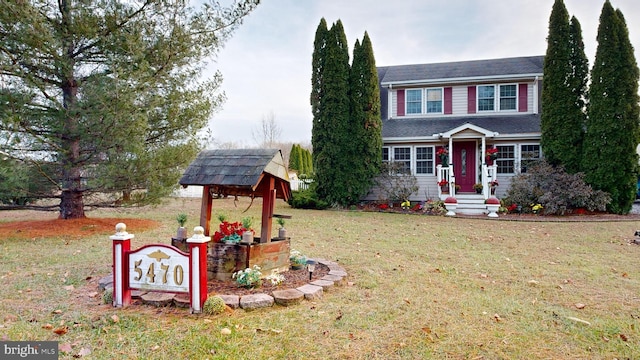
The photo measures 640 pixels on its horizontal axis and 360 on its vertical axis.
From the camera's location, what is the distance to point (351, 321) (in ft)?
10.4

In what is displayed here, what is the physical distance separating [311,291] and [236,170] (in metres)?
1.59

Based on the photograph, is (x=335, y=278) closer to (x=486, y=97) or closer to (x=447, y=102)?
(x=447, y=102)

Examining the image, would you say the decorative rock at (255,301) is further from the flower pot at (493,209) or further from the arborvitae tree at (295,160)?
the arborvitae tree at (295,160)

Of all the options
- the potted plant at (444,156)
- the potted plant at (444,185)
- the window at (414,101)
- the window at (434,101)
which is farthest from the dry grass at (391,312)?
the window at (414,101)

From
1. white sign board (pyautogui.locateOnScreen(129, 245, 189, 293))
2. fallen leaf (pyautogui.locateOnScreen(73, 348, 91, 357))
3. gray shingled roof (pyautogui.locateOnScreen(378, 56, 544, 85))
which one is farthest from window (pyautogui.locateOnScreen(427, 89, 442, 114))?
fallen leaf (pyautogui.locateOnScreen(73, 348, 91, 357))

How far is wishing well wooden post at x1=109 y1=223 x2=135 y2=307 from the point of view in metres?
3.46

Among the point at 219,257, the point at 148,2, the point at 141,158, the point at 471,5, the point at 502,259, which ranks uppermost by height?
the point at 471,5

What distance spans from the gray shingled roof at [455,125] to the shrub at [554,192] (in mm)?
1940

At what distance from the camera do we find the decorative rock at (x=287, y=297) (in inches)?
140

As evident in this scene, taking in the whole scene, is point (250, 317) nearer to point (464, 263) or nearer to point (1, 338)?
point (1, 338)

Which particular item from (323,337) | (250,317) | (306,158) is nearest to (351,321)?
(323,337)

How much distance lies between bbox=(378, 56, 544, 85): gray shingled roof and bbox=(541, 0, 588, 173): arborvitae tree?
217 centimetres

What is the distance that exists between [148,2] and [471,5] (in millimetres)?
9288

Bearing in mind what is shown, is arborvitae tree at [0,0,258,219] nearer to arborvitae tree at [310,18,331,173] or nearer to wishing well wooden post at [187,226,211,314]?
wishing well wooden post at [187,226,211,314]
